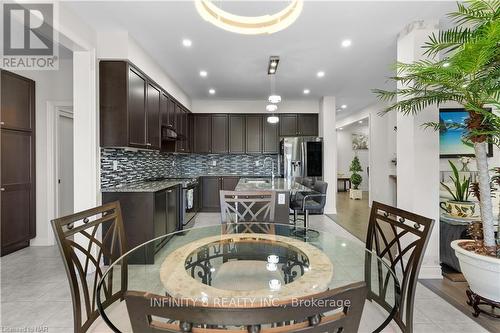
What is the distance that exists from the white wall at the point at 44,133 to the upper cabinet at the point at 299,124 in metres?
4.29

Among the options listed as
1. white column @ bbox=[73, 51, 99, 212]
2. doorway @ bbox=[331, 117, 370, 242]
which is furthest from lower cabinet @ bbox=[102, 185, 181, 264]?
doorway @ bbox=[331, 117, 370, 242]

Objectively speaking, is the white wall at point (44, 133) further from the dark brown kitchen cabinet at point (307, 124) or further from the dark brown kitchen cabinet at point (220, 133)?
the dark brown kitchen cabinet at point (307, 124)

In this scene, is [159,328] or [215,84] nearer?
[159,328]

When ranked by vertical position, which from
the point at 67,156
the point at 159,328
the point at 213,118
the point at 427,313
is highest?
the point at 213,118

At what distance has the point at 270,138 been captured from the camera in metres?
6.10

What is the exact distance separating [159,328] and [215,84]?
4.78 metres

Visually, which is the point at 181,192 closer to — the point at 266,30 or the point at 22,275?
the point at 22,275

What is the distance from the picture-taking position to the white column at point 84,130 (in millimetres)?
2760

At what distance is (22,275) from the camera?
2674 millimetres

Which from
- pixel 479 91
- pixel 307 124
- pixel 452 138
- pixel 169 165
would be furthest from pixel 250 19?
pixel 307 124

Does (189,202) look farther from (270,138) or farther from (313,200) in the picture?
(270,138)

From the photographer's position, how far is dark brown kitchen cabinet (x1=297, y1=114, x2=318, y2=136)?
611 cm

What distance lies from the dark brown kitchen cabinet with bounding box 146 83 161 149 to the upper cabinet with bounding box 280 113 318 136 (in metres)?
3.17

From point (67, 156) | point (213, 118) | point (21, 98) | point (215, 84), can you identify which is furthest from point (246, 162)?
point (21, 98)
